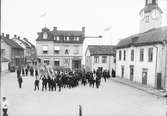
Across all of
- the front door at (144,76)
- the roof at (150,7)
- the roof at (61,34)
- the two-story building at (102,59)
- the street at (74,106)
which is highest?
the roof at (150,7)

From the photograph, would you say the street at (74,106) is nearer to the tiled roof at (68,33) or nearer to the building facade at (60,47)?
the building facade at (60,47)

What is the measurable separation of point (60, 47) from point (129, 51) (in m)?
20.4

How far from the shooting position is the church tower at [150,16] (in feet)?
79.6

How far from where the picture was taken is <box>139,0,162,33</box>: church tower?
79.6ft

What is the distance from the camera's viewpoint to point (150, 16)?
82.5 ft

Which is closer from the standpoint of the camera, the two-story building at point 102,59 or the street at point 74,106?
the street at point 74,106

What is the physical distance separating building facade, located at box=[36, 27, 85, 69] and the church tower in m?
18.7

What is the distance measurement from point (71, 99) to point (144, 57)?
12164 mm

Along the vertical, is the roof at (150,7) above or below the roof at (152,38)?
above

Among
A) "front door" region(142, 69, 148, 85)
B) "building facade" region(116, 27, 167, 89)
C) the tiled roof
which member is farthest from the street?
the tiled roof

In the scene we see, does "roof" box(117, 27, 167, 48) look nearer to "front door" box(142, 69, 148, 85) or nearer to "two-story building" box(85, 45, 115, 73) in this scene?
"front door" box(142, 69, 148, 85)

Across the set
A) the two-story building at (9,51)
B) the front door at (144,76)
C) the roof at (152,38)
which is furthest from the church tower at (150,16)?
the two-story building at (9,51)

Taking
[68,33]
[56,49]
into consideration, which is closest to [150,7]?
[68,33]

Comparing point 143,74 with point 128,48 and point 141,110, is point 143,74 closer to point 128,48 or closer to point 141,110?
point 128,48
